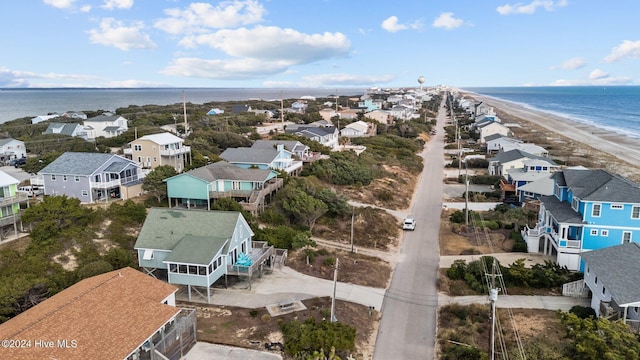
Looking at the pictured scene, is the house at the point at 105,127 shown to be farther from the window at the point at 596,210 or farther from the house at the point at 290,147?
the window at the point at 596,210

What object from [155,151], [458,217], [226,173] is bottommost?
[458,217]

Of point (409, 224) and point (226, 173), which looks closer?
point (409, 224)

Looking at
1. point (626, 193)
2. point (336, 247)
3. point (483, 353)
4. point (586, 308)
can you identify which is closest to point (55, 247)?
point (336, 247)

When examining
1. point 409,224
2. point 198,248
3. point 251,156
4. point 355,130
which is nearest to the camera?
point 198,248

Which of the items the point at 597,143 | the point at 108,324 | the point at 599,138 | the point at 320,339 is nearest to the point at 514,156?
the point at 320,339

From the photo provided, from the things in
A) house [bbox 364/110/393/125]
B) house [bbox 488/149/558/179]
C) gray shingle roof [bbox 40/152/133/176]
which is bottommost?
house [bbox 488/149/558/179]

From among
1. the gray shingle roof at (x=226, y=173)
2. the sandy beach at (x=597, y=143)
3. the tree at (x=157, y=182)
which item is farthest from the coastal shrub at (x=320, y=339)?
the sandy beach at (x=597, y=143)

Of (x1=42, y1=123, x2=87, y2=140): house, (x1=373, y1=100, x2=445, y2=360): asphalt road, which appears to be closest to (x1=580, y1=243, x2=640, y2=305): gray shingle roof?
(x1=373, y1=100, x2=445, y2=360): asphalt road

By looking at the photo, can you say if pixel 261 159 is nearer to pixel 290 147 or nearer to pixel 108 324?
pixel 290 147

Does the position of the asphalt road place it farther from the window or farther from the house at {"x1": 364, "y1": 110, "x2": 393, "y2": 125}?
the house at {"x1": 364, "y1": 110, "x2": 393, "y2": 125}
